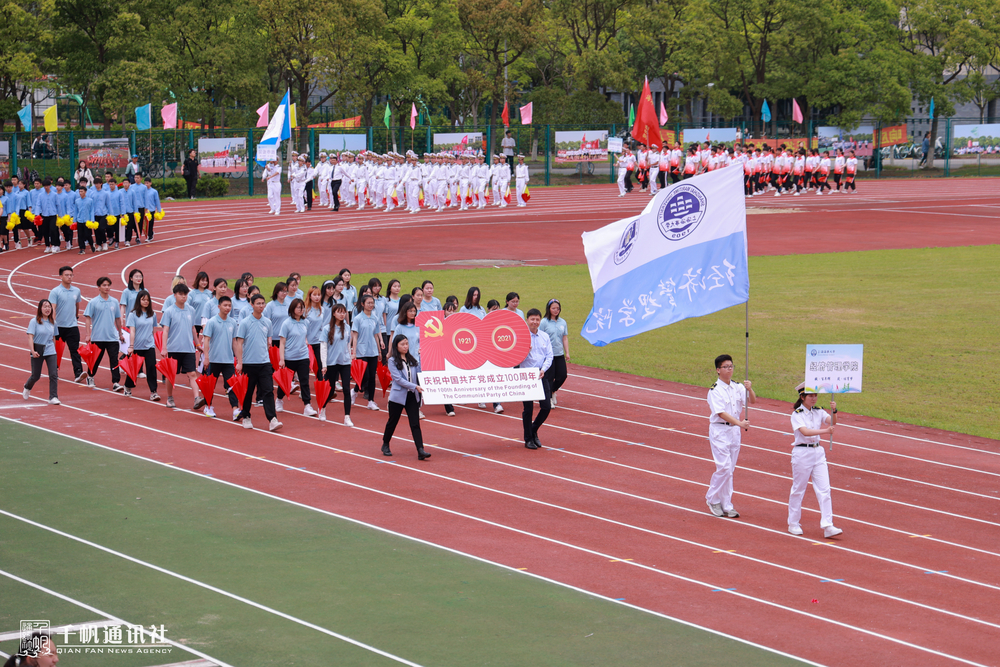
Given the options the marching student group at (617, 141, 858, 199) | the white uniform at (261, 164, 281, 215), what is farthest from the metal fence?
the white uniform at (261, 164, 281, 215)

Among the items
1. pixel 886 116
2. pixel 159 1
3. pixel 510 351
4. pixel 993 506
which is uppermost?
pixel 159 1

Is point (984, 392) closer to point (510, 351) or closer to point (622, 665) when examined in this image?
point (510, 351)

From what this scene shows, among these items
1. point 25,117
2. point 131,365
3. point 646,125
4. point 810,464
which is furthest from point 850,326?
point 25,117

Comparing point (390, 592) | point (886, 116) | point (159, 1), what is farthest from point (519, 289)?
point (886, 116)

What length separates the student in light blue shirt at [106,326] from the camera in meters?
16.4

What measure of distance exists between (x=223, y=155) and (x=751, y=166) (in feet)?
68.1

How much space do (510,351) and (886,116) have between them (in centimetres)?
4912

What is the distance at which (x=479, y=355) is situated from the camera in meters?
13.8

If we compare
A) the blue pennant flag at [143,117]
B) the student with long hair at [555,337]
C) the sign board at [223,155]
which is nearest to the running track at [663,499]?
the student with long hair at [555,337]

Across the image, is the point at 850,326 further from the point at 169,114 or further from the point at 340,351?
the point at 169,114

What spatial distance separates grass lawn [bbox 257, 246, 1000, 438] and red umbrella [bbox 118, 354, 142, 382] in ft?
22.0

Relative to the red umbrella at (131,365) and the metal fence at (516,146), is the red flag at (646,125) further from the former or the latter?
the red umbrella at (131,365)

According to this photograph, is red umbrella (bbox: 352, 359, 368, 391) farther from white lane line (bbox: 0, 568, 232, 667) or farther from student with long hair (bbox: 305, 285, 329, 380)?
white lane line (bbox: 0, 568, 232, 667)

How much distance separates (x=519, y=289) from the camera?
2428 centimetres
